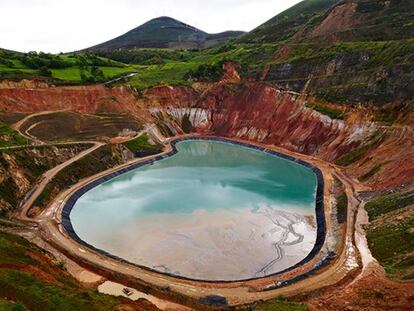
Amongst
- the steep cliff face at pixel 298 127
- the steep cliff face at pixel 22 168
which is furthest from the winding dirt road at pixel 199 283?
the steep cliff face at pixel 298 127

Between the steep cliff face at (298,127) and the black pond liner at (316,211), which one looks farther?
the steep cliff face at (298,127)

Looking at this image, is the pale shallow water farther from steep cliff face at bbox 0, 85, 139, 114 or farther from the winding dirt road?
steep cliff face at bbox 0, 85, 139, 114

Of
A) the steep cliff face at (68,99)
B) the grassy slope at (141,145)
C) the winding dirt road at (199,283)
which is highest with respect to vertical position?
the steep cliff face at (68,99)

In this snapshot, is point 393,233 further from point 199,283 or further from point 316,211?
point 199,283

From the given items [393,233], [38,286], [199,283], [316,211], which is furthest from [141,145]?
[38,286]

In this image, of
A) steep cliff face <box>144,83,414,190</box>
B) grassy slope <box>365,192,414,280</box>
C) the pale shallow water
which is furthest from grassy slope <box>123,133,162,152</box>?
grassy slope <box>365,192,414,280</box>

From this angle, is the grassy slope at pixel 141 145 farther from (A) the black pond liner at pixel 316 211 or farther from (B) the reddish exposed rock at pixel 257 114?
(B) the reddish exposed rock at pixel 257 114
